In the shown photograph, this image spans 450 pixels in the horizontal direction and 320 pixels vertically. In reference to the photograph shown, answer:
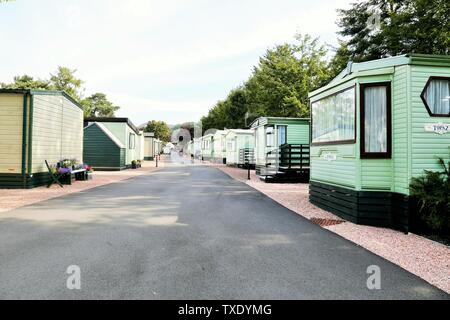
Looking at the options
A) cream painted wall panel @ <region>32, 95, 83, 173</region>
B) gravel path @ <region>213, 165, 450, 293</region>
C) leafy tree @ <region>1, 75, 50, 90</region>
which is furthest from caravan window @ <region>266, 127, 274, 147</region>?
leafy tree @ <region>1, 75, 50, 90</region>

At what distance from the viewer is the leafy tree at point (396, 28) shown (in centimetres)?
1898

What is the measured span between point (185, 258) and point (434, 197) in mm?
4743

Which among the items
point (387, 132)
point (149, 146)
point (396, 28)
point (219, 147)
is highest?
point (396, 28)

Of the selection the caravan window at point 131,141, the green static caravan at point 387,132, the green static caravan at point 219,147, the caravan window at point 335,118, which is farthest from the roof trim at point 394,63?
the green static caravan at point 219,147

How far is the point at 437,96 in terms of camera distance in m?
6.46

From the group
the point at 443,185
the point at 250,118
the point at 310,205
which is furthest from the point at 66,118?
the point at 250,118

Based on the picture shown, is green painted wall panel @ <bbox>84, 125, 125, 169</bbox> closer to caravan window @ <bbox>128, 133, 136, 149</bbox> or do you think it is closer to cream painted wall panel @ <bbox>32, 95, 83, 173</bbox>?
caravan window @ <bbox>128, 133, 136, 149</bbox>

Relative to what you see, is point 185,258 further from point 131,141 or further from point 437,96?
point 131,141

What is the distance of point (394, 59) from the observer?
6727 mm

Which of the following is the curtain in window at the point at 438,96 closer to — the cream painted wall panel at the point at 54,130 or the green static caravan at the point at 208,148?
the cream painted wall panel at the point at 54,130

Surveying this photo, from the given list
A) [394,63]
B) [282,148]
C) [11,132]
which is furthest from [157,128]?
[394,63]

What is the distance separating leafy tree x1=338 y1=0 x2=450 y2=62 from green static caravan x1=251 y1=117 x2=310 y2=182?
387 inches
